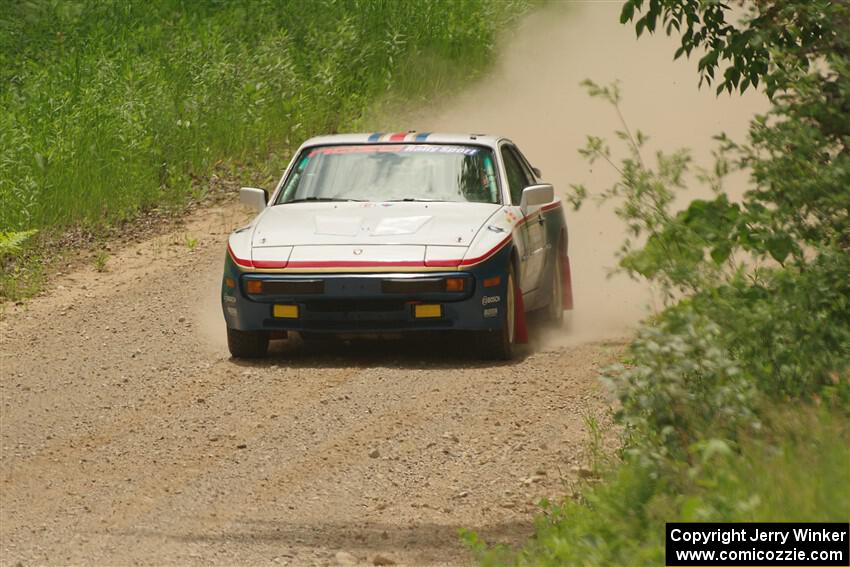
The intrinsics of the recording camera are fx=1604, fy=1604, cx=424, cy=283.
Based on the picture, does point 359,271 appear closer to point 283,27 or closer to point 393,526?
point 393,526

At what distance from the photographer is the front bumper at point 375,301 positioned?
34.9 ft

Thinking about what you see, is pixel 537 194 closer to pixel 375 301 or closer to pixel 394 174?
pixel 394 174

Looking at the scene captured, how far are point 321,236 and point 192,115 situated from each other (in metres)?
8.35

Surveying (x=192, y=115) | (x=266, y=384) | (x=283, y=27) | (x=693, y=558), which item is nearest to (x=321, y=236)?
(x=266, y=384)

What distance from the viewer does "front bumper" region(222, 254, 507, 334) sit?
10641 millimetres

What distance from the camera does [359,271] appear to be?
10648mm

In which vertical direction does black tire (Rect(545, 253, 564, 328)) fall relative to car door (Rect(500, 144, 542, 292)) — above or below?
below

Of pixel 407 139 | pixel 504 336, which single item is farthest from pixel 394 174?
pixel 504 336

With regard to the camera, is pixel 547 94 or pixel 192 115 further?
pixel 547 94

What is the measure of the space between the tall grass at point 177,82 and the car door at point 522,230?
17.9ft

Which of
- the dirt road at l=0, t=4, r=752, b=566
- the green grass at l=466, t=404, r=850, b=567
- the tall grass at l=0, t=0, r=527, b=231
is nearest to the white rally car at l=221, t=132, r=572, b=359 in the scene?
the dirt road at l=0, t=4, r=752, b=566

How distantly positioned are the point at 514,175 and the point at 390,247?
2.01m

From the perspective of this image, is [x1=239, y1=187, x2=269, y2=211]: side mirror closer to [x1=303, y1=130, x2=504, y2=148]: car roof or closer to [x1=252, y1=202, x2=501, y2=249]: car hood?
[x1=252, y1=202, x2=501, y2=249]: car hood

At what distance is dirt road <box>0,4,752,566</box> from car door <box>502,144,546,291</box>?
0.56 metres
